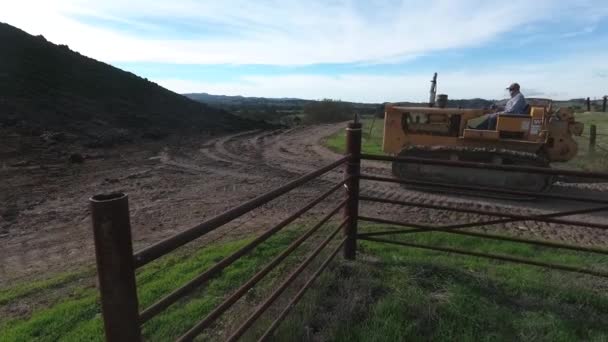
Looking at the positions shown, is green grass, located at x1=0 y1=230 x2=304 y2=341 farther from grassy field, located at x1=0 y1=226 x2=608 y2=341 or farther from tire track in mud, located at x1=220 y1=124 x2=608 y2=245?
tire track in mud, located at x1=220 y1=124 x2=608 y2=245

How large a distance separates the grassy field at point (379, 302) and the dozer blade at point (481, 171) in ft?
14.6

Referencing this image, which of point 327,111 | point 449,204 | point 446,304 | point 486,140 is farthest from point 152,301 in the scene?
point 327,111

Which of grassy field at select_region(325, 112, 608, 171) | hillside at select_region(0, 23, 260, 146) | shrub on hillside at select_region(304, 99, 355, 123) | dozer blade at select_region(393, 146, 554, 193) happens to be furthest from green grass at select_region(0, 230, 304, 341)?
shrub on hillside at select_region(304, 99, 355, 123)

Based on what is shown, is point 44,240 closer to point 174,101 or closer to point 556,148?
point 556,148

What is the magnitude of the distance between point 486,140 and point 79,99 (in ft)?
68.9

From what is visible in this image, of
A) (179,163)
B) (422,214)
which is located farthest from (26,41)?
(422,214)

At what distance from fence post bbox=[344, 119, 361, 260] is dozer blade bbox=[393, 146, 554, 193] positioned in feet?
18.0

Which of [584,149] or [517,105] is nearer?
[517,105]

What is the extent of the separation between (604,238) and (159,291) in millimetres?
6309

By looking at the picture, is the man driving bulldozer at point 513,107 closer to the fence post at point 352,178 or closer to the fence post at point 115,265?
the fence post at point 352,178

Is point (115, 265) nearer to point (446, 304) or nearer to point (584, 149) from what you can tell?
point (446, 304)

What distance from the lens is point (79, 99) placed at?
22.9 m

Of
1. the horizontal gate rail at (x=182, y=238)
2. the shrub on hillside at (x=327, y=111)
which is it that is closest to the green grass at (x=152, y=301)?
the horizontal gate rail at (x=182, y=238)

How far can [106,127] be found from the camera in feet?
63.2
